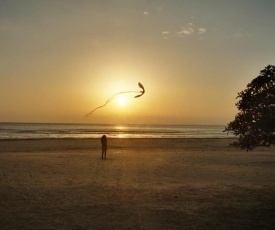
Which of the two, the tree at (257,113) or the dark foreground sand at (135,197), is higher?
the tree at (257,113)

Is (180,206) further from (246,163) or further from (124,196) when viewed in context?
(246,163)

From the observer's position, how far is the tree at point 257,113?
1282cm

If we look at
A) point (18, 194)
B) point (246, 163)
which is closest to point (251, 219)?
point (18, 194)

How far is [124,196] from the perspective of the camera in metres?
15.5

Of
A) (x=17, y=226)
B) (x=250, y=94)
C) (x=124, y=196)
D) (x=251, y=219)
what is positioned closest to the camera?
(x=17, y=226)

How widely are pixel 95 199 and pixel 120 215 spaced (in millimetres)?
2636

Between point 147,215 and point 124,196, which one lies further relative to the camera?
point 124,196

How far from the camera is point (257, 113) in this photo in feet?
43.4

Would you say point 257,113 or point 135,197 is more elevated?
point 257,113

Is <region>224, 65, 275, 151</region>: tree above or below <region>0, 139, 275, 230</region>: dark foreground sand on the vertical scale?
above

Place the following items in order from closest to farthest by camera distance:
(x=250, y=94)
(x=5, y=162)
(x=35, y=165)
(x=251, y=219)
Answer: (x=251, y=219) → (x=250, y=94) → (x=35, y=165) → (x=5, y=162)

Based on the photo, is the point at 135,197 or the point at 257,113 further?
the point at 135,197

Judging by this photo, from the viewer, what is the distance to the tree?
12.8 m

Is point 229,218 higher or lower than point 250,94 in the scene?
lower
